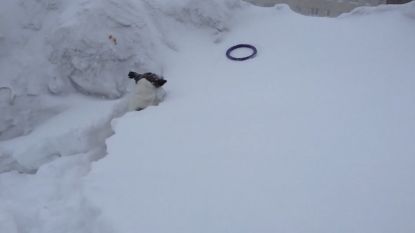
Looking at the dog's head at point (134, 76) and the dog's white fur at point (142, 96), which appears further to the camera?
the dog's head at point (134, 76)

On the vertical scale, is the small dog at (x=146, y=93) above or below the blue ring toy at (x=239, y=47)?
below

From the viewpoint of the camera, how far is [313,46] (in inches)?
256

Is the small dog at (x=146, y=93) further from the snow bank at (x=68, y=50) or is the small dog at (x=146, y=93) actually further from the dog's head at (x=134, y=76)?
the snow bank at (x=68, y=50)

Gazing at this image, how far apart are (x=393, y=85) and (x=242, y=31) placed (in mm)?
3025

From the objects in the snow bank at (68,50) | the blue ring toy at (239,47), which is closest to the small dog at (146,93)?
the snow bank at (68,50)

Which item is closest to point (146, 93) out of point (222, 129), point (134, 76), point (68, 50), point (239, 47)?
point (134, 76)

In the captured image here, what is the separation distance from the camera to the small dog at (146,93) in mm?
5473

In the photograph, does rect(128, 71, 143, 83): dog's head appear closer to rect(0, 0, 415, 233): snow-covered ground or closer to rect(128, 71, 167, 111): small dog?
rect(128, 71, 167, 111): small dog

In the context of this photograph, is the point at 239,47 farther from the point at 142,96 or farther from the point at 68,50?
the point at 68,50

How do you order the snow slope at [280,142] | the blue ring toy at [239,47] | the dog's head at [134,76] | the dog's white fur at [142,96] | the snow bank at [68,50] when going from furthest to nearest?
the blue ring toy at [239,47] < the snow bank at [68,50] < the dog's head at [134,76] < the dog's white fur at [142,96] < the snow slope at [280,142]

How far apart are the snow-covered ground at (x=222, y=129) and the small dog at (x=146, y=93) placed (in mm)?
195

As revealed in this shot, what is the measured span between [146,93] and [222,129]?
4.70 feet

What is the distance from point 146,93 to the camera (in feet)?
18.0

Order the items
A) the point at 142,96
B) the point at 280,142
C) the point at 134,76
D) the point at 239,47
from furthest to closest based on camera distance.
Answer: the point at 239,47, the point at 134,76, the point at 142,96, the point at 280,142
